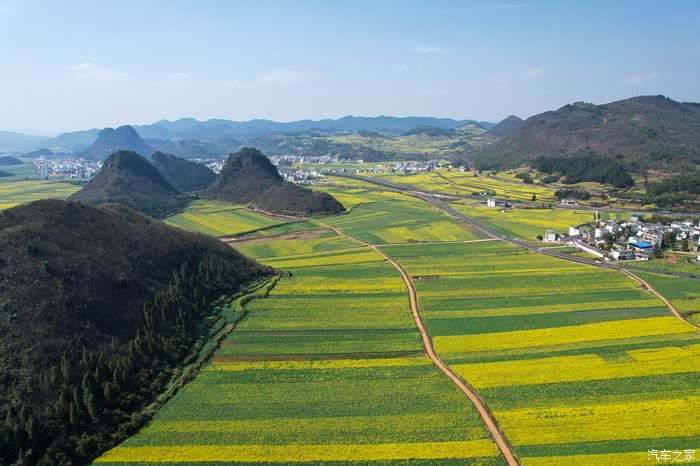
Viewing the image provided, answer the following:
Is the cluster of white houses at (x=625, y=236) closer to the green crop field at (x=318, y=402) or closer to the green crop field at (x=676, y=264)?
the green crop field at (x=676, y=264)

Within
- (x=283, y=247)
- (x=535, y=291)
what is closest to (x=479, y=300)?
(x=535, y=291)

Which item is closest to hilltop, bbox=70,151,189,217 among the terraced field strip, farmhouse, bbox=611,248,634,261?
the terraced field strip

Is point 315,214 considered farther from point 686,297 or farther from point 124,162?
point 686,297

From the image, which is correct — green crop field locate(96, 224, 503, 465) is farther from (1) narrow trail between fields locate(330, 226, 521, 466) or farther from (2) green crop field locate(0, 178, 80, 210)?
(2) green crop field locate(0, 178, 80, 210)

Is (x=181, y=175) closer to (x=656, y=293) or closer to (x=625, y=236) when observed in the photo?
(x=625, y=236)

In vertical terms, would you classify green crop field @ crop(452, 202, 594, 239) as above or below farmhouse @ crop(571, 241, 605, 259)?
above

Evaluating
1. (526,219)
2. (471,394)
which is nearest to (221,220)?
(526,219)
